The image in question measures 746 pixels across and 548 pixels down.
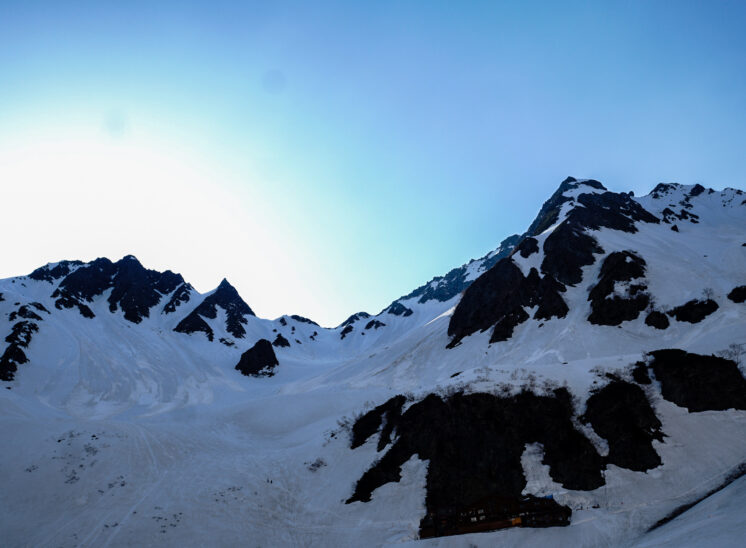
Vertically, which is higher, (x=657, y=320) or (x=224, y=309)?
(x=224, y=309)

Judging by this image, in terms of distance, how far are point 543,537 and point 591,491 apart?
159 inches

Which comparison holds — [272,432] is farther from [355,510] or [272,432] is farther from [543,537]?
[543,537]

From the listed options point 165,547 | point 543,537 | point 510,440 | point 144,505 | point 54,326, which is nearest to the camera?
point 543,537

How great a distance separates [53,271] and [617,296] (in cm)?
12709

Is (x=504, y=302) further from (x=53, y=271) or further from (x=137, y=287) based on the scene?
(x=53, y=271)

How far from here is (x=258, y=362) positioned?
7350cm


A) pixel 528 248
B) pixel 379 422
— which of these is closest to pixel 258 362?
pixel 379 422

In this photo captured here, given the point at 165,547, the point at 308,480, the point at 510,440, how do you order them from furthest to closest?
the point at 308,480 < the point at 510,440 < the point at 165,547

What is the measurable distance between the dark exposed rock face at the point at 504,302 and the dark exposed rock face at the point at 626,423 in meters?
27.4

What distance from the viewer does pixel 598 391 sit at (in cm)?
2184

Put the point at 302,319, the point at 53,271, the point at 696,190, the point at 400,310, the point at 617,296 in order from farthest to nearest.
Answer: the point at 302,319 < the point at 400,310 < the point at 696,190 < the point at 53,271 < the point at 617,296

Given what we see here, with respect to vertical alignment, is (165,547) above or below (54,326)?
below

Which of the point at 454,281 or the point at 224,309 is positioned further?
the point at 454,281

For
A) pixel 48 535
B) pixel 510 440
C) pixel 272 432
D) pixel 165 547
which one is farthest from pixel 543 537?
pixel 272 432
